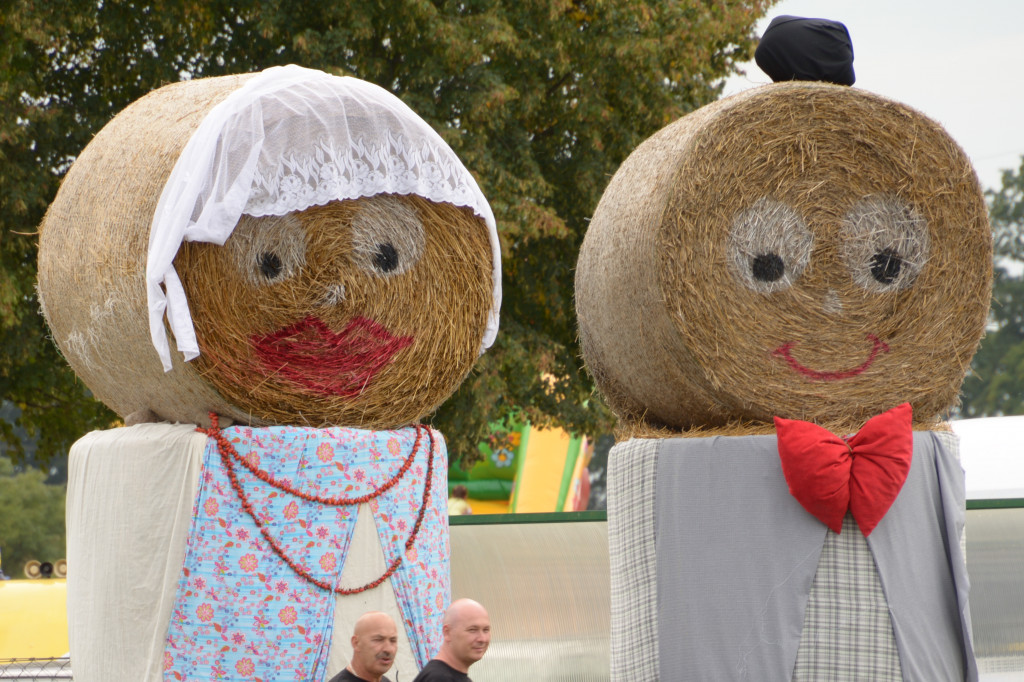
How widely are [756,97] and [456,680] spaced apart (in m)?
2.57

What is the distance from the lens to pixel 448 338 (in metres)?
5.67

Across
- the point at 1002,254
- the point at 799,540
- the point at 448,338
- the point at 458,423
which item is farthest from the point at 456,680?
the point at 1002,254

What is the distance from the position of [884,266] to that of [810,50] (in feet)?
3.23

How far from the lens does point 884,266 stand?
5312 mm

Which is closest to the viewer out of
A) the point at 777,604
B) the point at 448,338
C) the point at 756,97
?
the point at 777,604

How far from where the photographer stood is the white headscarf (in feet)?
15.8

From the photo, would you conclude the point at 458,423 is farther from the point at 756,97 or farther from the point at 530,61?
the point at 756,97

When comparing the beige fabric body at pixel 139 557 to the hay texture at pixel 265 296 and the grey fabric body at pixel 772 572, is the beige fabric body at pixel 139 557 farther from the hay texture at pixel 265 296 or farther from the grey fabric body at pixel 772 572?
the grey fabric body at pixel 772 572

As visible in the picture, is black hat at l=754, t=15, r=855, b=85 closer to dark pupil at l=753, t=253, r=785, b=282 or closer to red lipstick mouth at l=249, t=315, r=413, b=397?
dark pupil at l=753, t=253, r=785, b=282

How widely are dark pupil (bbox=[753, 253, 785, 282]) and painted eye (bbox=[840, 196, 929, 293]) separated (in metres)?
0.29

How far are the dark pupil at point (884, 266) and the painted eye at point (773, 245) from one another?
30cm

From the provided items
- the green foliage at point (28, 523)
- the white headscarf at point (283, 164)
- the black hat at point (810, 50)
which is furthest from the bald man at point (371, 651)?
the green foliage at point (28, 523)

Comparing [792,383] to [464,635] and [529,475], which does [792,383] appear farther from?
[529,475]

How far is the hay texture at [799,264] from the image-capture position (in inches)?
198
